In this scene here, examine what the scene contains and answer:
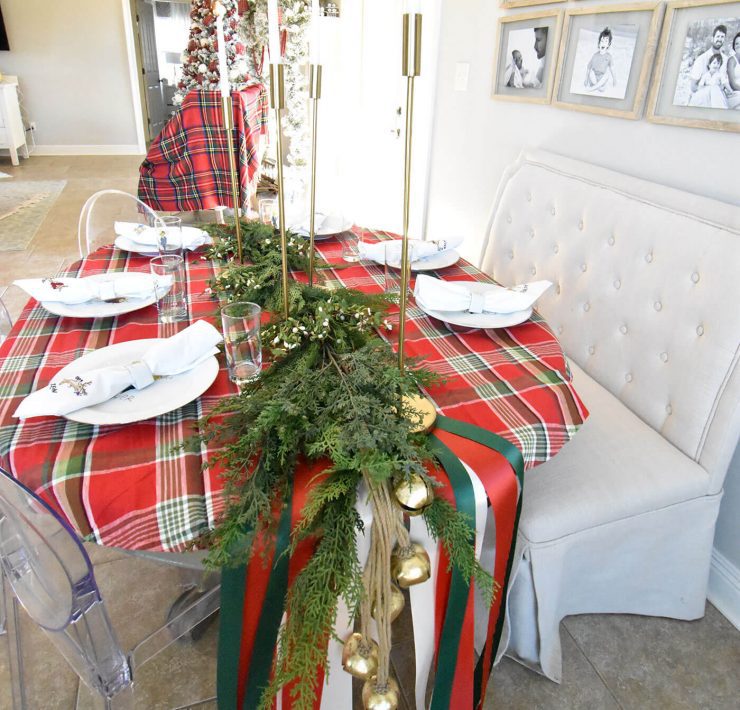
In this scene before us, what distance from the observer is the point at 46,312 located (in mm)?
1260

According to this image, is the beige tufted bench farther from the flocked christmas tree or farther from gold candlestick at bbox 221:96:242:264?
the flocked christmas tree

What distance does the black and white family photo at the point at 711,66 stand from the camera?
143cm

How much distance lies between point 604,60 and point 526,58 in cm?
46

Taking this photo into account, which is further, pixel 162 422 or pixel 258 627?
pixel 162 422

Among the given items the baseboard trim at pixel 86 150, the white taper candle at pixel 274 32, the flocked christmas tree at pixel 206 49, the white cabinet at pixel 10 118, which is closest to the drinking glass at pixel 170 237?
the white taper candle at pixel 274 32

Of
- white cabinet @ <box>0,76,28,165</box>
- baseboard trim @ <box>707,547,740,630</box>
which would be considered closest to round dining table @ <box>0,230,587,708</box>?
baseboard trim @ <box>707,547,740,630</box>

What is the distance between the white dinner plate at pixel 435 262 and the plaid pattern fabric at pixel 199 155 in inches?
95.1

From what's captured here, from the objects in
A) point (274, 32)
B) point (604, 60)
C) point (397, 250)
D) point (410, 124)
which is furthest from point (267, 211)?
point (604, 60)

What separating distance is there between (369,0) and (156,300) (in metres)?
3.79

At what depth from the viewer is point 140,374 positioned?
3.16ft

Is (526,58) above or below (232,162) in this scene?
above

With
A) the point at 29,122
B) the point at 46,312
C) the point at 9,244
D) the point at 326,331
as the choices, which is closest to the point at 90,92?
the point at 29,122

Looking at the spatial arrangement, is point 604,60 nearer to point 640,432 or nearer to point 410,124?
point 640,432

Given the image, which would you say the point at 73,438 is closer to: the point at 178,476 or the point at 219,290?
the point at 178,476
